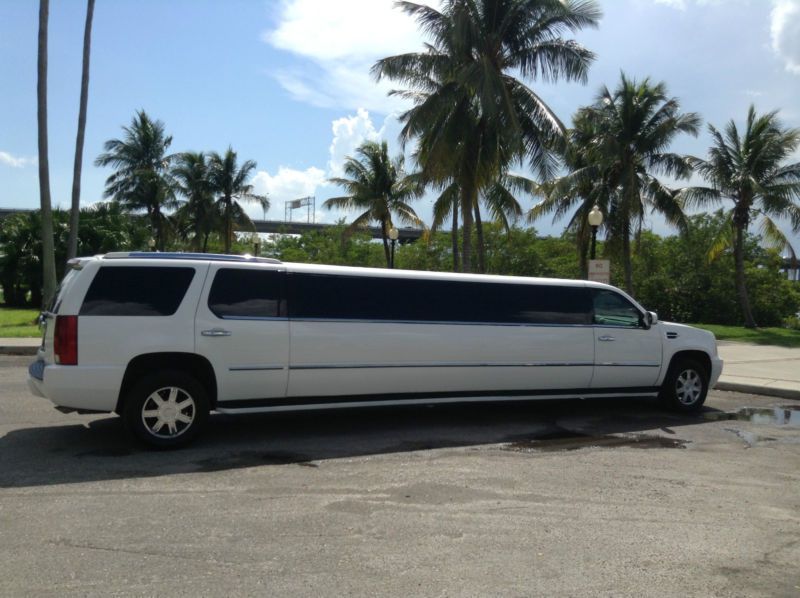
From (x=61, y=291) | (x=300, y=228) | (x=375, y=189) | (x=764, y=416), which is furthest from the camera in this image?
(x=300, y=228)

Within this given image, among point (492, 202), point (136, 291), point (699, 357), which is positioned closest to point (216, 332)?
point (136, 291)

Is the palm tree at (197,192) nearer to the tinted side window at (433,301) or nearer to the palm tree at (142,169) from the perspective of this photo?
the palm tree at (142,169)

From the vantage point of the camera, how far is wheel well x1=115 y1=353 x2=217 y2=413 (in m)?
6.82

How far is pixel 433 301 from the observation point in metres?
8.20

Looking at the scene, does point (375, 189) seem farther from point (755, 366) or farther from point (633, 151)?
point (755, 366)

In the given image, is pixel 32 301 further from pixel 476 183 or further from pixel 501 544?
pixel 501 544

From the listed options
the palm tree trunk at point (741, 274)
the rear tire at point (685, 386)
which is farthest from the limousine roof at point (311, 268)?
the palm tree trunk at point (741, 274)

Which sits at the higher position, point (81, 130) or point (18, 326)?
point (81, 130)

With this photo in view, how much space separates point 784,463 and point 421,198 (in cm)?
2861

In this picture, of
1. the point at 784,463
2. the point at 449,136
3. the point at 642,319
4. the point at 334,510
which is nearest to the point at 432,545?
the point at 334,510

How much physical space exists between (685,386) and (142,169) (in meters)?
48.1

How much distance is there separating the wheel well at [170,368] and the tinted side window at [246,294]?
51 cm

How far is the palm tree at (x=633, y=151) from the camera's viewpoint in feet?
95.8

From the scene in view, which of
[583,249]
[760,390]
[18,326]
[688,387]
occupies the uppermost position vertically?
[583,249]
